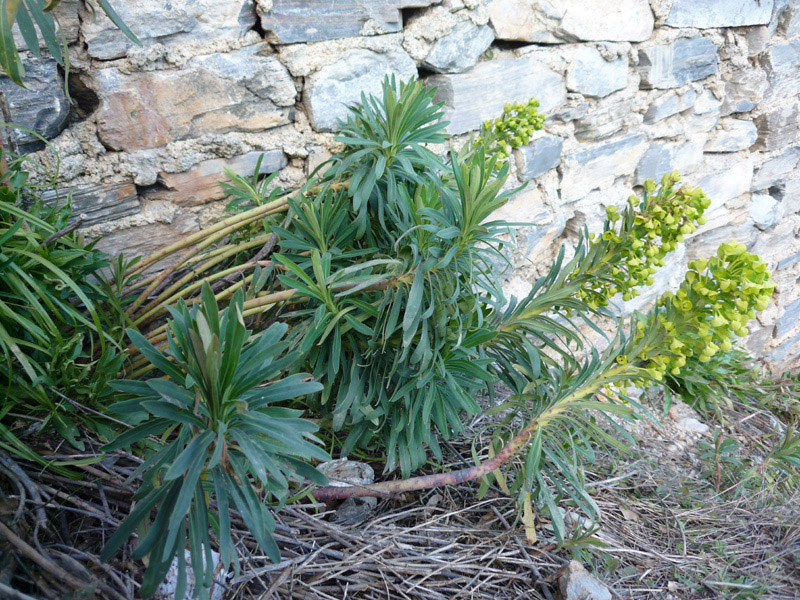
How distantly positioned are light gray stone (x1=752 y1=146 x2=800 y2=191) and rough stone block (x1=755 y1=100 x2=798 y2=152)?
7 centimetres

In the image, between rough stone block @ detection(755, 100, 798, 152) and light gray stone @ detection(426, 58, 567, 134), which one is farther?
rough stone block @ detection(755, 100, 798, 152)

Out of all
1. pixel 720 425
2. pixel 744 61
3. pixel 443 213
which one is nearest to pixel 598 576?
pixel 443 213

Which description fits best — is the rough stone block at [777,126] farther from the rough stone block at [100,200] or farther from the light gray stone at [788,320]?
the rough stone block at [100,200]

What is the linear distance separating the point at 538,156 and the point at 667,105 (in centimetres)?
88

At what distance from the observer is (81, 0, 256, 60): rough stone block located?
1.35 metres

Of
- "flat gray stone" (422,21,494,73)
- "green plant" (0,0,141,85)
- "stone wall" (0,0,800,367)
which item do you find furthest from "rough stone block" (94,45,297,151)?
"flat gray stone" (422,21,494,73)

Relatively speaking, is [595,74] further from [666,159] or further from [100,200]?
[100,200]

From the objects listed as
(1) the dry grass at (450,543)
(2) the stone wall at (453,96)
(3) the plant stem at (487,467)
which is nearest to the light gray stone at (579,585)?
(1) the dry grass at (450,543)

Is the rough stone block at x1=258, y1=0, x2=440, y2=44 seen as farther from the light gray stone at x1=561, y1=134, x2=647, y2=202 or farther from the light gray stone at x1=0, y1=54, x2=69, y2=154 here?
the light gray stone at x1=561, y1=134, x2=647, y2=202

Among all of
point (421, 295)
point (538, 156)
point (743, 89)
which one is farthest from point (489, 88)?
point (743, 89)

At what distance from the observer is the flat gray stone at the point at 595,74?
219cm

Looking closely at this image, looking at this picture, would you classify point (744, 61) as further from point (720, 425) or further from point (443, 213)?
point (443, 213)

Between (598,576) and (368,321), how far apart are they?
33.4 inches

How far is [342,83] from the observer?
5.54 feet
